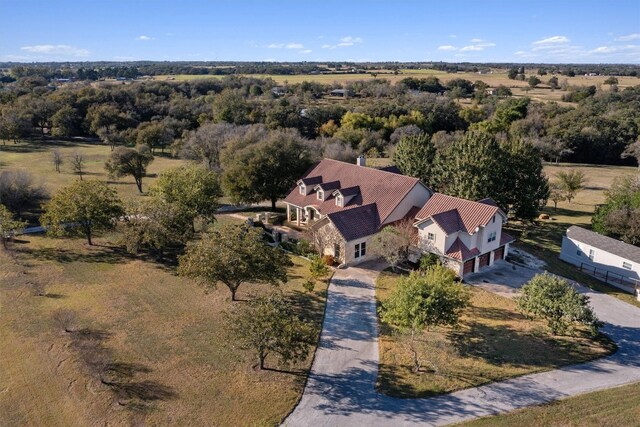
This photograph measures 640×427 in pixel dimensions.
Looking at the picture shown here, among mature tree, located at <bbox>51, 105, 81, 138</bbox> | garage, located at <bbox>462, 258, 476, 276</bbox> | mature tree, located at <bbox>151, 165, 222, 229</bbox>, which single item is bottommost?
garage, located at <bbox>462, 258, 476, 276</bbox>

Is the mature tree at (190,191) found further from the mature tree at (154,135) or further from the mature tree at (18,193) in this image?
the mature tree at (154,135)

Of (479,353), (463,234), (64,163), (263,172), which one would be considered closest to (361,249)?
(463,234)

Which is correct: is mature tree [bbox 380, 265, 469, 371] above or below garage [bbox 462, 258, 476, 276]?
above

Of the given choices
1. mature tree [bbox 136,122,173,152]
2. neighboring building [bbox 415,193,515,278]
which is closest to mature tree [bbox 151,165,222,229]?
neighboring building [bbox 415,193,515,278]

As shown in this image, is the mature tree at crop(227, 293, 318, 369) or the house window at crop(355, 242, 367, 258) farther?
the house window at crop(355, 242, 367, 258)

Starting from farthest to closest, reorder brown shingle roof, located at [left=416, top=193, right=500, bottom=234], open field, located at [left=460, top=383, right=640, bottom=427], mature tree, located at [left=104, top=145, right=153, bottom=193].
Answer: mature tree, located at [left=104, top=145, right=153, bottom=193] < brown shingle roof, located at [left=416, top=193, right=500, bottom=234] < open field, located at [left=460, top=383, right=640, bottom=427]

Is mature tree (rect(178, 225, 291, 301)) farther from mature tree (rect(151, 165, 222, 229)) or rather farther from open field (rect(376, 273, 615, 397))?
mature tree (rect(151, 165, 222, 229))

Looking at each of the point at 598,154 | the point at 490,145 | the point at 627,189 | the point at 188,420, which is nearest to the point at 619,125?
the point at 598,154
